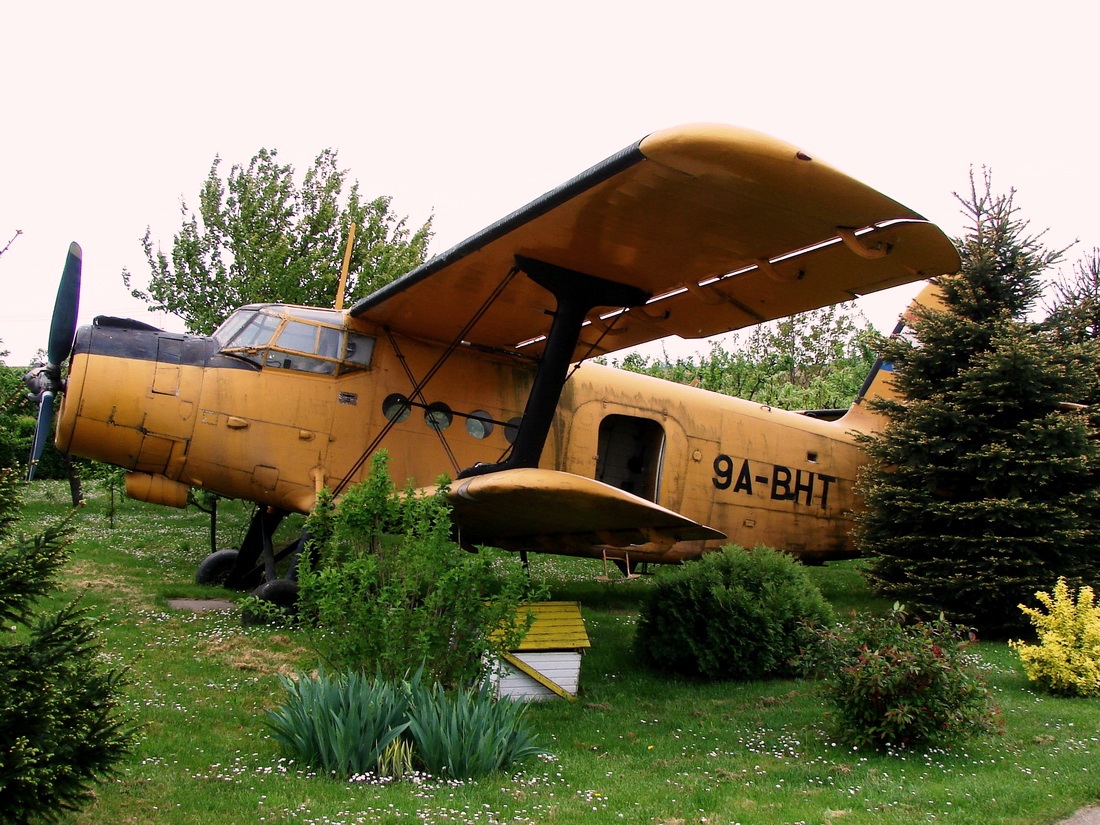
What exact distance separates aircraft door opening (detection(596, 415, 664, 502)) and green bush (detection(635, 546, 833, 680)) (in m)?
2.46

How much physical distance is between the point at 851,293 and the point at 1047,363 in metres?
3.53

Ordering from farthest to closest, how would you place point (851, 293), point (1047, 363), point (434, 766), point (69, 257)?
point (1047, 363) → point (69, 257) → point (851, 293) → point (434, 766)

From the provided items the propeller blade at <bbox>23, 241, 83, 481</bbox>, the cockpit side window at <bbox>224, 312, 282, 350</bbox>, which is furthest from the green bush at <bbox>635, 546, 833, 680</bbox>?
the propeller blade at <bbox>23, 241, 83, 481</bbox>

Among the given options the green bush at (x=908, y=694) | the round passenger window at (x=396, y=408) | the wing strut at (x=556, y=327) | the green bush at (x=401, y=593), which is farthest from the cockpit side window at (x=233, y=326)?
the green bush at (x=908, y=694)

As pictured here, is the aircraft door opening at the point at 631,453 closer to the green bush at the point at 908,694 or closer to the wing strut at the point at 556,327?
the wing strut at the point at 556,327

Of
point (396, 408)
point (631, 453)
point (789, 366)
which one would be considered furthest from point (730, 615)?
point (789, 366)

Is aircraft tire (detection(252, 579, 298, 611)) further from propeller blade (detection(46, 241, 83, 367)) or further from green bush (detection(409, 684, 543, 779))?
green bush (detection(409, 684, 543, 779))

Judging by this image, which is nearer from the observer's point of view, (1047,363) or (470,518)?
(470,518)

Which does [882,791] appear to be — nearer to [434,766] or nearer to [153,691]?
[434,766]

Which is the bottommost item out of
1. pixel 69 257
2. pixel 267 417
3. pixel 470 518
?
pixel 470 518

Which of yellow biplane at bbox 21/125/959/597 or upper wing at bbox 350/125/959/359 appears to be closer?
upper wing at bbox 350/125/959/359

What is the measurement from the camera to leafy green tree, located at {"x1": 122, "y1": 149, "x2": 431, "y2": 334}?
18.3 metres

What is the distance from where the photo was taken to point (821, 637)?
702cm

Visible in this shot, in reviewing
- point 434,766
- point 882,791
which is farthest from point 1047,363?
point 434,766
